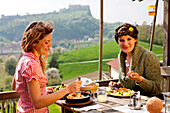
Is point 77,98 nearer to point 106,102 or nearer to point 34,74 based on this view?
point 106,102

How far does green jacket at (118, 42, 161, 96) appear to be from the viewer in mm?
2154

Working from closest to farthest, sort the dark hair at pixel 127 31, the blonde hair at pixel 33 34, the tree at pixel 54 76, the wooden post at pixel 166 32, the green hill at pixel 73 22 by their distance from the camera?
the blonde hair at pixel 33 34
the dark hair at pixel 127 31
the wooden post at pixel 166 32
the green hill at pixel 73 22
the tree at pixel 54 76

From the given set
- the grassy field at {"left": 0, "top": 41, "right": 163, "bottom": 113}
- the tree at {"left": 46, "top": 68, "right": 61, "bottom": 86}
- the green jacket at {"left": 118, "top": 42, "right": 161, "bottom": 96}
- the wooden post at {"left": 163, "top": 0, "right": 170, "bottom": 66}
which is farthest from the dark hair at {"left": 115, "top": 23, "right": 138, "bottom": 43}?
the tree at {"left": 46, "top": 68, "right": 61, "bottom": 86}

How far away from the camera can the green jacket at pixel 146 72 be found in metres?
2.15

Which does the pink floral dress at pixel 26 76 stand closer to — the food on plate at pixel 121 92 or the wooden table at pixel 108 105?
the wooden table at pixel 108 105

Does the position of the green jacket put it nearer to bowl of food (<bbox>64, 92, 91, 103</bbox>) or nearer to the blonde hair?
bowl of food (<bbox>64, 92, 91, 103</bbox>)

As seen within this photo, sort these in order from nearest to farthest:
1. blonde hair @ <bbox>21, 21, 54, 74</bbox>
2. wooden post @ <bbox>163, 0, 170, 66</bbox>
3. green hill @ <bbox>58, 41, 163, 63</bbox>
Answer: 1. blonde hair @ <bbox>21, 21, 54, 74</bbox>
2. wooden post @ <bbox>163, 0, 170, 66</bbox>
3. green hill @ <bbox>58, 41, 163, 63</bbox>

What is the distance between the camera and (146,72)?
7.37 feet

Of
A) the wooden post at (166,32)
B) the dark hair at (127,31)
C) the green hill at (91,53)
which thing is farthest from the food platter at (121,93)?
the green hill at (91,53)

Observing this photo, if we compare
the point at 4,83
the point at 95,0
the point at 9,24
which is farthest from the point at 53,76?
the point at 95,0

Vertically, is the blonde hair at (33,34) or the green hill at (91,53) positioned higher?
the blonde hair at (33,34)

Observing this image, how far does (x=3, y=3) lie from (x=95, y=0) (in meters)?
3.79

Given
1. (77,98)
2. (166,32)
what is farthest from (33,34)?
(166,32)

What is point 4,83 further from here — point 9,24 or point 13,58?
point 9,24
